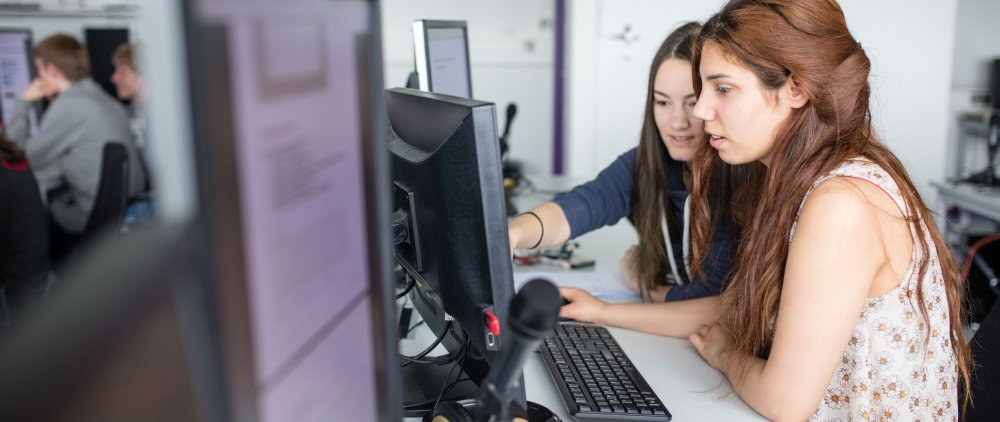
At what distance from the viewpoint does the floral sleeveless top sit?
1137 millimetres

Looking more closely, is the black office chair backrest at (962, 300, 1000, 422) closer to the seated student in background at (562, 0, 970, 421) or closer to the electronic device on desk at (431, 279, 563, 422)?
the seated student in background at (562, 0, 970, 421)

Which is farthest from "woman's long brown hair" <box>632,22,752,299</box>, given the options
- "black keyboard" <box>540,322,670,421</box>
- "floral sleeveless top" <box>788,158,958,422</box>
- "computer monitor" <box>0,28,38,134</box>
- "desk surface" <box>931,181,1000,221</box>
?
"computer monitor" <box>0,28,38,134</box>

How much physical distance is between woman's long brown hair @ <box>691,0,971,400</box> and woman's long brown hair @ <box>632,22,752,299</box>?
1.32 ft

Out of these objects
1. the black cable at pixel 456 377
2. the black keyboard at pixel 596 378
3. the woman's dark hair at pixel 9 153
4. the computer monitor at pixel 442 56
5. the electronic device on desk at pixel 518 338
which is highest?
the computer monitor at pixel 442 56

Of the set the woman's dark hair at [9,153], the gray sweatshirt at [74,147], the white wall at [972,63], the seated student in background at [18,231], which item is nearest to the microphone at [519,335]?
the seated student in background at [18,231]

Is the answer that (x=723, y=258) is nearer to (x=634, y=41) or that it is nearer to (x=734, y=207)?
(x=734, y=207)

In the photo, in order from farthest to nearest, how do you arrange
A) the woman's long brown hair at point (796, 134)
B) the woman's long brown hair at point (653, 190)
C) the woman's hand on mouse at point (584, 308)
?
the woman's long brown hair at point (653, 190) → the woman's hand on mouse at point (584, 308) → the woman's long brown hair at point (796, 134)

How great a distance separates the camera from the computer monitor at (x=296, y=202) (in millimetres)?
393

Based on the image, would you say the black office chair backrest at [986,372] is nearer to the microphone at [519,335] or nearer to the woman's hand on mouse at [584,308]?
the woman's hand on mouse at [584,308]

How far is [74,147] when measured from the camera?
3510 millimetres

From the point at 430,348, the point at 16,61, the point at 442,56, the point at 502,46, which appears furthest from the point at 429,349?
the point at 502,46

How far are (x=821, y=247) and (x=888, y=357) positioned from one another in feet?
0.73

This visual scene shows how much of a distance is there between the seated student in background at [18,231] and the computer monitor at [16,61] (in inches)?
54.4

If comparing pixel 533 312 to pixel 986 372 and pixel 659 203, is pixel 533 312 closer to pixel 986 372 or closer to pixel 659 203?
pixel 986 372
